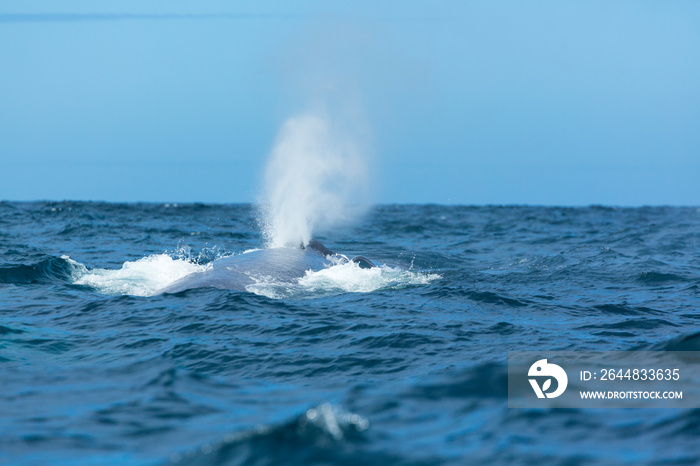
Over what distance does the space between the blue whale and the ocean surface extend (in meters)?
0.39

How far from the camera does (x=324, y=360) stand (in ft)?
26.9

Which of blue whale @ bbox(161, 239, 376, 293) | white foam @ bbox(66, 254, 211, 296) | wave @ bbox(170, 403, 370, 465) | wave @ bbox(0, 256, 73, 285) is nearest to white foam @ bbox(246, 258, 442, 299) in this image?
blue whale @ bbox(161, 239, 376, 293)

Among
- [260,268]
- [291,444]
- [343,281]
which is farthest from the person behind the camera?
[343,281]

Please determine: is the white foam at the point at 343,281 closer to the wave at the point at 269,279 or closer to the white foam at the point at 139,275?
the wave at the point at 269,279

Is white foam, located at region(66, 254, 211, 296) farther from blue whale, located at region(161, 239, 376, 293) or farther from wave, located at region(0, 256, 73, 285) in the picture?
blue whale, located at region(161, 239, 376, 293)

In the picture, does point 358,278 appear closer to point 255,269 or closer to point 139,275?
point 255,269

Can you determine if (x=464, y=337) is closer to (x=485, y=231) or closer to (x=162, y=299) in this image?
(x=162, y=299)

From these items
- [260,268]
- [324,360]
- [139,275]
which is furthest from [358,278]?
[324,360]

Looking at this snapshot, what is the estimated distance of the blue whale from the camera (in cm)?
1308

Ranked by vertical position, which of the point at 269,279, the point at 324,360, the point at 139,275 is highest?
the point at 139,275

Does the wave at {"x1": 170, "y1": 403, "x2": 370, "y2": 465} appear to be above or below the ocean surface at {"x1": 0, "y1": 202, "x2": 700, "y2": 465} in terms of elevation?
below

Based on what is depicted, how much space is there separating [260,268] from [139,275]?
289cm

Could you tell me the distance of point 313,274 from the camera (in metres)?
15.1

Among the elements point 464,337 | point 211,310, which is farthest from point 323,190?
point 464,337
